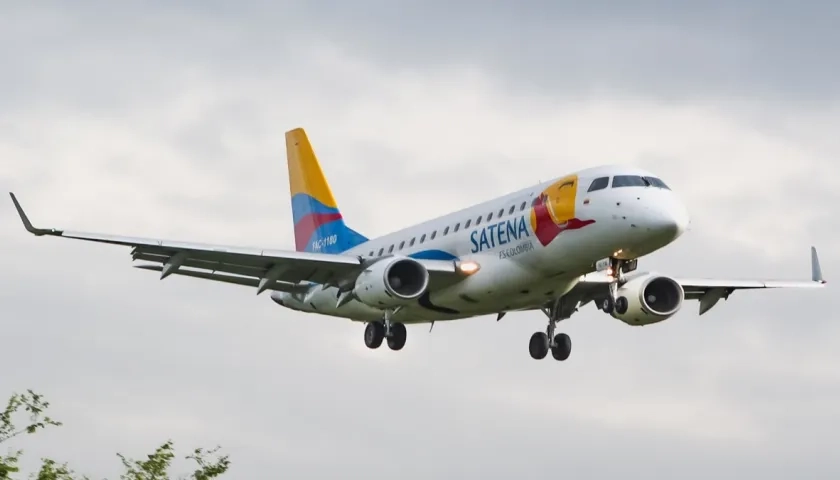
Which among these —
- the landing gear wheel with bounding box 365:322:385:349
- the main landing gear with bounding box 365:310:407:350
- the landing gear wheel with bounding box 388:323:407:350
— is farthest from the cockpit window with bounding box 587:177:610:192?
the landing gear wheel with bounding box 365:322:385:349

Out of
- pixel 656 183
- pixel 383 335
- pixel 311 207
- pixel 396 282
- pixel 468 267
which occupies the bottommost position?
pixel 396 282

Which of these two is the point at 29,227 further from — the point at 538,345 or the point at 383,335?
the point at 538,345

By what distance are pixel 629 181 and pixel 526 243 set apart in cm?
320

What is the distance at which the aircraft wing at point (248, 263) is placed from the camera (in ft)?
158

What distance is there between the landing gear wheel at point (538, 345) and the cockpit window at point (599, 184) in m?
7.85

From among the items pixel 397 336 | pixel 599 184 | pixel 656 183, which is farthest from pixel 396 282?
pixel 656 183

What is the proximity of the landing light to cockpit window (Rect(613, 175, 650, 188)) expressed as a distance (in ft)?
15.4

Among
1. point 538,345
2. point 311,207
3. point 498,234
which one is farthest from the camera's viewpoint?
point 311,207

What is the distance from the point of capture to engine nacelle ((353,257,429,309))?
48.2 meters

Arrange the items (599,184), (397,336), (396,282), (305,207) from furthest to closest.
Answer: (305,207)
(397,336)
(396,282)
(599,184)

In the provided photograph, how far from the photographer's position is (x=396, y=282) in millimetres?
48594

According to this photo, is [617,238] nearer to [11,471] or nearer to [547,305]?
[547,305]

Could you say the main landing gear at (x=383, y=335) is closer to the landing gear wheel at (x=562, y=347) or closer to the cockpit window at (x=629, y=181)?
the landing gear wheel at (x=562, y=347)

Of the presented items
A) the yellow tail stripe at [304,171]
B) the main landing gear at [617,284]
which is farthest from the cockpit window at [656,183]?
the yellow tail stripe at [304,171]
